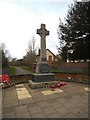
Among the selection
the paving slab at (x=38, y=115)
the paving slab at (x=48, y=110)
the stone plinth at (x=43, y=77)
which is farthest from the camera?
the stone plinth at (x=43, y=77)

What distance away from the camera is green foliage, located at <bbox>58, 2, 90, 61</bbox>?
14.3 meters

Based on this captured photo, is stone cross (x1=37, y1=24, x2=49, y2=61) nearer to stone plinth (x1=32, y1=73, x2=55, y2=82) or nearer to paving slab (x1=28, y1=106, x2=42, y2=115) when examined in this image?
stone plinth (x1=32, y1=73, x2=55, y2=82)

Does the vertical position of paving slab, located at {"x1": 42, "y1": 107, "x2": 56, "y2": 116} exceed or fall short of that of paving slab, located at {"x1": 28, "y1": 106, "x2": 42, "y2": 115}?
it exceeds it

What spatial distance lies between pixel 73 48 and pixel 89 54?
6.62 feet

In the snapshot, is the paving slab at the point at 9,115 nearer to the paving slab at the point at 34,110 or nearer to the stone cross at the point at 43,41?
the paving slab at the point at 34,110

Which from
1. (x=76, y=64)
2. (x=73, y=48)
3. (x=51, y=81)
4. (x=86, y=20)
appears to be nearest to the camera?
(x=51, y=81)

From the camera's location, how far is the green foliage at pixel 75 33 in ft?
46.9

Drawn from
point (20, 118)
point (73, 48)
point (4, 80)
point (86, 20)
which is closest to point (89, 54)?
point (73, 48)

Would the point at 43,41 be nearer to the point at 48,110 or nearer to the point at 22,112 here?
the point at 48,110

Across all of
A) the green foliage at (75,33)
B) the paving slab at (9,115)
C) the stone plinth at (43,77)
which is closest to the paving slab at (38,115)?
the paving slab at (9,115)

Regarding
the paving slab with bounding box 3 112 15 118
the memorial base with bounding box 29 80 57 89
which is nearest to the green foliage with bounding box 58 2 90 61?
the memorial base with bounding box 29 80 57 89

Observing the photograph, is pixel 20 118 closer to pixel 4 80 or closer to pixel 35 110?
pixel 35 110

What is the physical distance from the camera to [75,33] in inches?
611

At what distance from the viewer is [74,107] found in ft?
17.4
